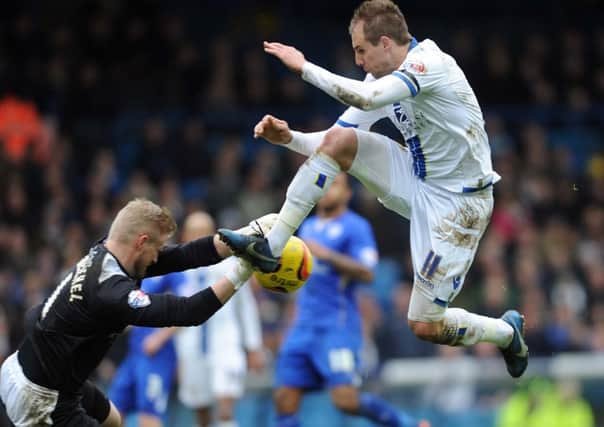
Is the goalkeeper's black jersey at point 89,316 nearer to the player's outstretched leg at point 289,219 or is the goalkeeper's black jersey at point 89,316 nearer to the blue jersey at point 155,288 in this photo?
the player's outstretched leg at point 289,219

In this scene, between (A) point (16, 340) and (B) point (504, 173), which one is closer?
(A) point (16, 340)

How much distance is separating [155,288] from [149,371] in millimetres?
688

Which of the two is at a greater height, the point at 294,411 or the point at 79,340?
the point at 79,340

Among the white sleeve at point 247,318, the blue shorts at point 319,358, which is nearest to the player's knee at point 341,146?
the blue shorts at point 319,358

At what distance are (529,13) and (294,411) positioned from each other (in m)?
12.1

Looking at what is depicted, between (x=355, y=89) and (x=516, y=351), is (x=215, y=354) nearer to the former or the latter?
(x=516, y=351)

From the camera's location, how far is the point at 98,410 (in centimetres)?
766

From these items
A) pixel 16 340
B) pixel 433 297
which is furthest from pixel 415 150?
pixel 16 340

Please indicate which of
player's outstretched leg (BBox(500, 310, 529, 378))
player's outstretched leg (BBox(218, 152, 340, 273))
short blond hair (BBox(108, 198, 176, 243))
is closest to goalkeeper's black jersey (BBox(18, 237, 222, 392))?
short blond hair (BBox(108, 198, 176, 243))

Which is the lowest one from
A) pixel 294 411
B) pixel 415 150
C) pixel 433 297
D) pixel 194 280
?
pixel 294 411

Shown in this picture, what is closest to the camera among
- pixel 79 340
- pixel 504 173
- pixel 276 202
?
pixel 79 340

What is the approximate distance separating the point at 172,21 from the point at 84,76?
1.89 m

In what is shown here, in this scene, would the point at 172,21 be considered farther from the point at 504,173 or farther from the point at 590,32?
the point at 590,32

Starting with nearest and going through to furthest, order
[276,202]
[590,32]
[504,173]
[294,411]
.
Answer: [294,411] < [276,202] < [504,173] < [590,32]
